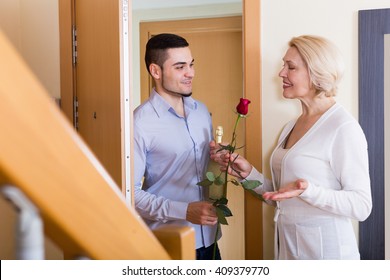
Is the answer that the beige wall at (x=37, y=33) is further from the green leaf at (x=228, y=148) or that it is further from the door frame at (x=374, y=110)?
the door frame at (x=374, y=110)

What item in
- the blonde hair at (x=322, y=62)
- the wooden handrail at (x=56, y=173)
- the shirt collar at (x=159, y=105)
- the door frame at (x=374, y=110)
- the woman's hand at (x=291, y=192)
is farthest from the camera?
the shirt collar at (x=159, y=105)

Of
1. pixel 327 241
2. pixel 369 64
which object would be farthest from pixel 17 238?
pixel 369 64

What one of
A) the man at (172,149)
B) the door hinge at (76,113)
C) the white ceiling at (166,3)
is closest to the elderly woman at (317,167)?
the man at (172,149)

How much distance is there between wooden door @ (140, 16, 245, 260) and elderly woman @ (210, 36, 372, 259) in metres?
0.88

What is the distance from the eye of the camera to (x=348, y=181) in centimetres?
120

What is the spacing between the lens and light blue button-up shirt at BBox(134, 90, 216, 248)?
150cm

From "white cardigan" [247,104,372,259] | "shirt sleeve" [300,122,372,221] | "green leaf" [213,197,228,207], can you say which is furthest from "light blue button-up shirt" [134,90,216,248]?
"shirt sleeve" [300,122,372,221]

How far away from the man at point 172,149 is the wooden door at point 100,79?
0.17 meters

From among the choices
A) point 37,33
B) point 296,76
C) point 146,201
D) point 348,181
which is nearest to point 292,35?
point 296,76

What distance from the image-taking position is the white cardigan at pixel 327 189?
1.20 meters

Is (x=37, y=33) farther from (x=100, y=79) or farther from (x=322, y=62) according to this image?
(x=322, y=62)

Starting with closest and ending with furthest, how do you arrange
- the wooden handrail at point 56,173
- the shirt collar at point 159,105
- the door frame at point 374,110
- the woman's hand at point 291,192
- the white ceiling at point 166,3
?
1. the wooden handrail at point 56,173
2. the woman's hand at point 291,192
3. the door frame at point 374,110
4. the shirt collar at point 159,105
5. the white ceiling at point 166,3

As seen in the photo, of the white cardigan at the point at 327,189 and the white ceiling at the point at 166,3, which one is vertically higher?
the white ceiling at the point at 166,3
